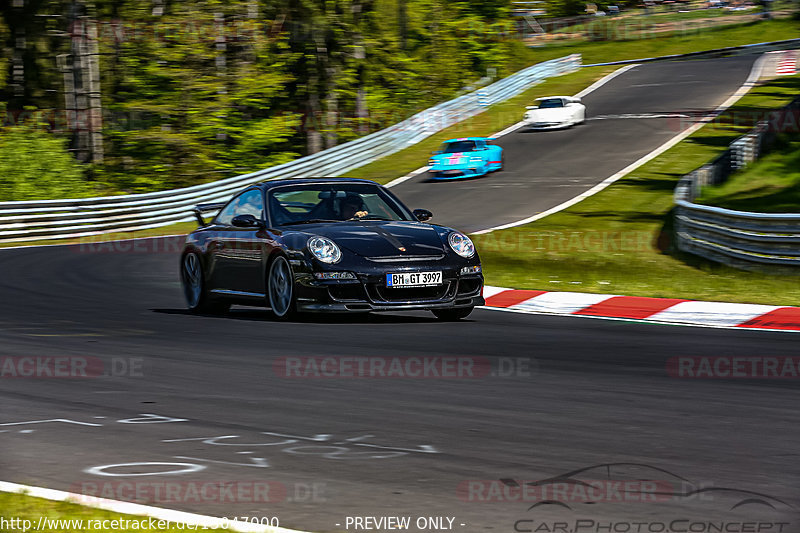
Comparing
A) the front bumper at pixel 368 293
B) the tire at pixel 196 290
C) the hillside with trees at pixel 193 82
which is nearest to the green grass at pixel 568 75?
the hillside with trees at pixel 193 82

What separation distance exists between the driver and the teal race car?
20442mm

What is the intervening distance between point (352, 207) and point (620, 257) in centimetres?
653

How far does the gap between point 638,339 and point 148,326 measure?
4.37 metres

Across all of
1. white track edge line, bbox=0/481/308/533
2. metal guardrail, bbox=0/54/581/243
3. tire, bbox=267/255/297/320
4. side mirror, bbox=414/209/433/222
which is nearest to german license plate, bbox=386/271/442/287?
tire, bbox=267/255/297/320

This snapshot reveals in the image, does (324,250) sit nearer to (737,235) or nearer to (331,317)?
(331,317)

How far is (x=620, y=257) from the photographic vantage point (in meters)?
16.7

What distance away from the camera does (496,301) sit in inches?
507

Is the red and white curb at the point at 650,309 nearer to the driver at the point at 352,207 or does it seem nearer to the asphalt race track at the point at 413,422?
the asphalt race track at the point at 413,422

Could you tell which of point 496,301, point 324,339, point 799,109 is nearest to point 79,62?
point 799,109

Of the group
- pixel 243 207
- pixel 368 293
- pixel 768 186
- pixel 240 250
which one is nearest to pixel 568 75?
pixel 768 186

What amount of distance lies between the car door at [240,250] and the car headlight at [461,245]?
72.7 inches

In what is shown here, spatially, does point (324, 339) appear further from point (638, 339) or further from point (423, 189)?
point (423, 189)

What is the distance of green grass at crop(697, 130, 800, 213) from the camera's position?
20.9 meters

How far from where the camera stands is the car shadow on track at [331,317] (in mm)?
10656
